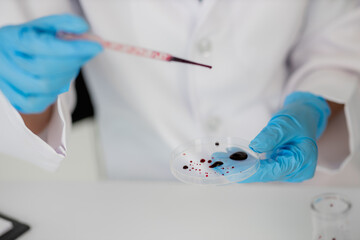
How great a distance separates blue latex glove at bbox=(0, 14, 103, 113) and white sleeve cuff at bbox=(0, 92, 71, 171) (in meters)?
0.03

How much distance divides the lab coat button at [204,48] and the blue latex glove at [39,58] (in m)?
0.38

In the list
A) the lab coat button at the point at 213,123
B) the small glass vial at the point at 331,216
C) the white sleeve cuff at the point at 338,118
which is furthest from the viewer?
the lab coat button at the point at 213,123

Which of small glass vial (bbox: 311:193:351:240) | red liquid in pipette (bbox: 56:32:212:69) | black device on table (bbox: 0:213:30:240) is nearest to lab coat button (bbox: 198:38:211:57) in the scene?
red liquid in pipette (bbox: 56:32:212:69)

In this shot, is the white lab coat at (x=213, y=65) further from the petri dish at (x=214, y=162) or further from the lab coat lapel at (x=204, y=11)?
the petri dish at (x=214, y=162)

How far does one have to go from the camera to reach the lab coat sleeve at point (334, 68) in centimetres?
107

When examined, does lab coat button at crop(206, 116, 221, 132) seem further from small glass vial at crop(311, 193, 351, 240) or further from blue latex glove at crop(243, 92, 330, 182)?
small glass vial at crop(311, 193, 351, 240)

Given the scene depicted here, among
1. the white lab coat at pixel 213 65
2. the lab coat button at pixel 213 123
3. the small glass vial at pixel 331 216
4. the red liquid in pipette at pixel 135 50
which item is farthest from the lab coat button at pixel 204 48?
the small glass vial at pixel 331 216

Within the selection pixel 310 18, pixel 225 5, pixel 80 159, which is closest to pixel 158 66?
pixel 225 5

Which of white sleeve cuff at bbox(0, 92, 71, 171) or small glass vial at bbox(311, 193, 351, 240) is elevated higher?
white sleeve cuff at bbox(0, 92, 71, 171)

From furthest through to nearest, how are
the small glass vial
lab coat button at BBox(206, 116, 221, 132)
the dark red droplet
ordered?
lab coat button at BBox(206, 116, 221, 132) → the dark red droplet → the small glass vial

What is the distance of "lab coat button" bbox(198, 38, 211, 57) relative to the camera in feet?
3.66

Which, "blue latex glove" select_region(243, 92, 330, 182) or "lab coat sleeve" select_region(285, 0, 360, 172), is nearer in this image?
"blue latex glove" select_region(243, 92, 330, 182)

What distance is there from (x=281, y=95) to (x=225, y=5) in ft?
1.15

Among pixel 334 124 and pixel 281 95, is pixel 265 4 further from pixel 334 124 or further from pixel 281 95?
pixel 334 124
